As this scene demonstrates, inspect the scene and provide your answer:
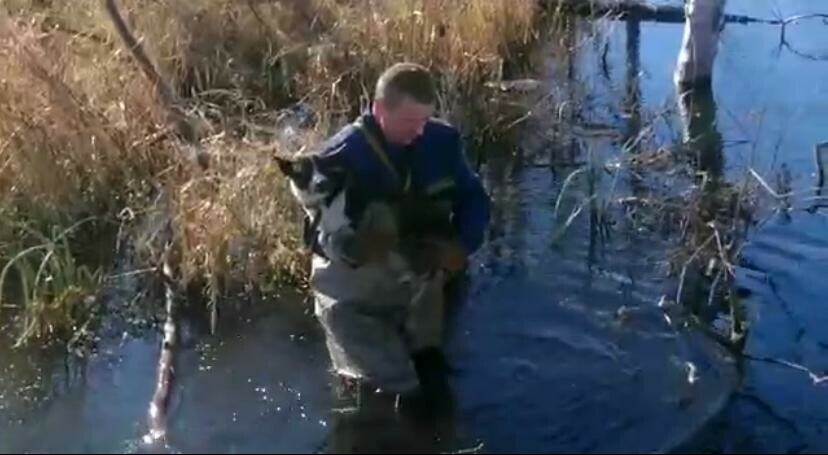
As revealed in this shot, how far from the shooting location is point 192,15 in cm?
849

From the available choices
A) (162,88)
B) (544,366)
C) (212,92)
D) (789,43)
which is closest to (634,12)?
(789,43)

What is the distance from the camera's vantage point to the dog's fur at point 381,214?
4.75 metres

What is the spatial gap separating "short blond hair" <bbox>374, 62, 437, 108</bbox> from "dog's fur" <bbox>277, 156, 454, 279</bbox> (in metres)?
0.34

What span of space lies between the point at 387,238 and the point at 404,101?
1.74 feet

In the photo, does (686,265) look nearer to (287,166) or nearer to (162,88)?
(287,166)

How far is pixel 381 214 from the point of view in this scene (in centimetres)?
482

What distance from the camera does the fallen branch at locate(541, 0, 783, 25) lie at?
33.8 ft

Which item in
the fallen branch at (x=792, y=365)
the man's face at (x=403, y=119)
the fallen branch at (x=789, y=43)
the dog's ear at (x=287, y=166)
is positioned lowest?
the fallen branch at (x=792, y=365)

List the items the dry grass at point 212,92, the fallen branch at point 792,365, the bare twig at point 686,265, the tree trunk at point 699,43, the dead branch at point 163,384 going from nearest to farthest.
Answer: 1. the dead branch at point 163,384
2. the fallen branch at point 792,365
3. the bare twig at point 686,265
4. the dry grass at point 212,92
5. the tree trunk at point 699,43

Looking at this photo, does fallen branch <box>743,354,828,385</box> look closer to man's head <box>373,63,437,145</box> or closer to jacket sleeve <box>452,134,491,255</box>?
jacket sleeve <box>452,134,491,255</box>

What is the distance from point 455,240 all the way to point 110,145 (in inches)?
95.7

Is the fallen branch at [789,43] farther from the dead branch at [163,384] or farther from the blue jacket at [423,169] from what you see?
the dead branch at [163,384]

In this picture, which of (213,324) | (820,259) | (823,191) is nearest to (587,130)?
(823,191)

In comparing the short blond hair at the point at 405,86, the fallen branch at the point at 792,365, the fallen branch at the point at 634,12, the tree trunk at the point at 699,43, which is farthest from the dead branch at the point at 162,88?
the fallen branch at the point at 634,12
